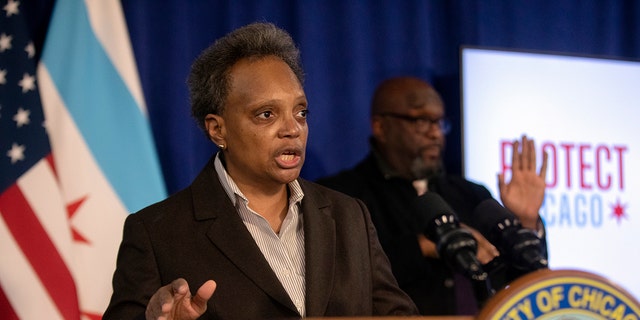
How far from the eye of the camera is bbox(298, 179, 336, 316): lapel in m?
2.02

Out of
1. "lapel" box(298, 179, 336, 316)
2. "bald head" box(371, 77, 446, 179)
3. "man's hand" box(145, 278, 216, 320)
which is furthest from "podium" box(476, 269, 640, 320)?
"bald head" box(371, 77, 446, 179)

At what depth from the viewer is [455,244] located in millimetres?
2086

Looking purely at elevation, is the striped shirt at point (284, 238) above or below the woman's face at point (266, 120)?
below

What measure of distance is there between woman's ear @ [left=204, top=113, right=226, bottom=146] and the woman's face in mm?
37


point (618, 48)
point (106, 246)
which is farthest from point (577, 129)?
point (106, 246)

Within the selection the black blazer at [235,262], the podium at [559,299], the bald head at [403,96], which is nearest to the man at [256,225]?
the black blazer at [235,262]

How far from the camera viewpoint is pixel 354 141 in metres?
4.29

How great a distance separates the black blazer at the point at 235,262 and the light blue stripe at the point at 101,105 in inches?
54.2

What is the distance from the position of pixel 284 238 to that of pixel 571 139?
7.67 feet

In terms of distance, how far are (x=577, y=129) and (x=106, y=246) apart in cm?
210

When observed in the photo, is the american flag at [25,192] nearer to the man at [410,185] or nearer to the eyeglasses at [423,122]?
the man at [410,185]

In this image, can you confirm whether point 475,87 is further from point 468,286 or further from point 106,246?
point 106,246

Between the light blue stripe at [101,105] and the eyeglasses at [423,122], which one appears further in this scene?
the eyeglasses at [423,122]

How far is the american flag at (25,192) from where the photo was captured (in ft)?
10.7
